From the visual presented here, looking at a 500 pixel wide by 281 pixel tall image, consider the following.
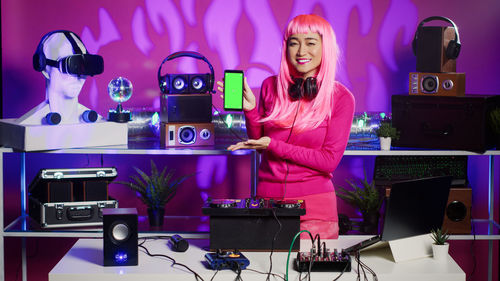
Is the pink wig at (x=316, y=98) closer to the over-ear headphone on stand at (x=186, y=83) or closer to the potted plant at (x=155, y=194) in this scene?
the over-ear headphone on stand at (x=186, y=83)

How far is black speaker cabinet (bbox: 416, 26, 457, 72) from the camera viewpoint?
12.2ft

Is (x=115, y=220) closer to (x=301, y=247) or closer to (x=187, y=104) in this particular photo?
(x=301, y=247)

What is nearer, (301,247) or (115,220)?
(115,220)

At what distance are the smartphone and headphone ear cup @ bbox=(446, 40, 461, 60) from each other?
130cm

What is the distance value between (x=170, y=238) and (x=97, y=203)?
1193 millimetres

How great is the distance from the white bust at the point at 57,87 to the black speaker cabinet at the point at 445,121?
190cm

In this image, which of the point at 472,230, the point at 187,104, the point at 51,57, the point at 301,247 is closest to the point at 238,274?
the point at 301,247

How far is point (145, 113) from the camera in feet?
13.6

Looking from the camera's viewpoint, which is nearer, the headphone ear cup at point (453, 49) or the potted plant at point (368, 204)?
the headphone ear cup at point (453, 49)

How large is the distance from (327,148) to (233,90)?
580 mm

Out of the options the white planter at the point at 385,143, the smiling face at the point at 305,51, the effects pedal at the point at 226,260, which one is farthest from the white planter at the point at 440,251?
the white planter at the point at 385,143

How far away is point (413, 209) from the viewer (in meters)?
2.48

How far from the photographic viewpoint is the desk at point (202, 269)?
2340 millimetres

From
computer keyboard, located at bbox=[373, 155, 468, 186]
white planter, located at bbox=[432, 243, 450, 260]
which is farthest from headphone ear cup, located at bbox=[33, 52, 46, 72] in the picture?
white planter, located at bbox=[432, 243, 450, 260]
